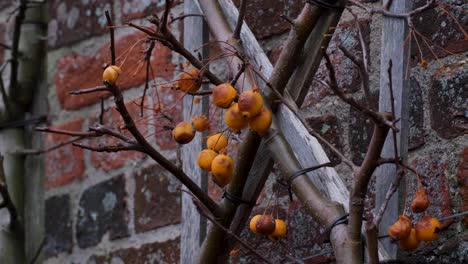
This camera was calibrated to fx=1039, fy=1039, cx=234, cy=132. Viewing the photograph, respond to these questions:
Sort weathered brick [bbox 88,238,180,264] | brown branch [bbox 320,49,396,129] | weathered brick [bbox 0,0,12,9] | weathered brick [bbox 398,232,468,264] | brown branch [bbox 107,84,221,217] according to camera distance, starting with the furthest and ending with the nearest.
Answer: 1. weathered brick [bbox 0,0,12,9]
2. weathered brick [bbox 88,238,180,264]
3. weathered brick [bbox 398,232,468,264]
4. brown branch [bbox 107,84,221,217]
5. brown branch [bbox 320,49,396,129]

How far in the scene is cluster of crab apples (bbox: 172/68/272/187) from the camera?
4.45ft

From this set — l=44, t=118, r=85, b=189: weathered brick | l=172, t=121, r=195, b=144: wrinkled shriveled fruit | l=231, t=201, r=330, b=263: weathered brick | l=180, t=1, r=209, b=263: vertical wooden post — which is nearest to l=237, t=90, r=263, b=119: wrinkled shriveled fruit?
l=172, t=121, r=195, b=144: wrinkled shriveled fruit

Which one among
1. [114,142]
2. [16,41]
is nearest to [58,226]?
[114,142]

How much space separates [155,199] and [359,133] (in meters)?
0.61

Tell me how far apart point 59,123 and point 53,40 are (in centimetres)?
23

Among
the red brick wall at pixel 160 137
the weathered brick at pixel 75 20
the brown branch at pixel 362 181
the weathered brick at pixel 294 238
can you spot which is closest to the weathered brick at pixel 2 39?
the red brick wall at pixel 160 137

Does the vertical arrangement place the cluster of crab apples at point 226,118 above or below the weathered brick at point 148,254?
above

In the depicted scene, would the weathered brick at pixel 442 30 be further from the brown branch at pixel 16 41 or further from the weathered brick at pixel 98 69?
the brown branch at pixel 16 41

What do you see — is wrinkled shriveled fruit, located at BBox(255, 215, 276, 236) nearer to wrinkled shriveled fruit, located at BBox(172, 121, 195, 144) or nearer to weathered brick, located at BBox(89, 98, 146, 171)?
wrinkled shriveled fruit, located at BBox(172, 121, 195, 144)

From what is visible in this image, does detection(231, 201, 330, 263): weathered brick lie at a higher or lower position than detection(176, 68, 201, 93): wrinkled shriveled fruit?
lower

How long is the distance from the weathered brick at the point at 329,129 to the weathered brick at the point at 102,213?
60 cm

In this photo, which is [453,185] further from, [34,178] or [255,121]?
[34,178]

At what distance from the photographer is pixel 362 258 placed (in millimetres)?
1328

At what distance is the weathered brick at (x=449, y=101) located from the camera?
68.2 inches
